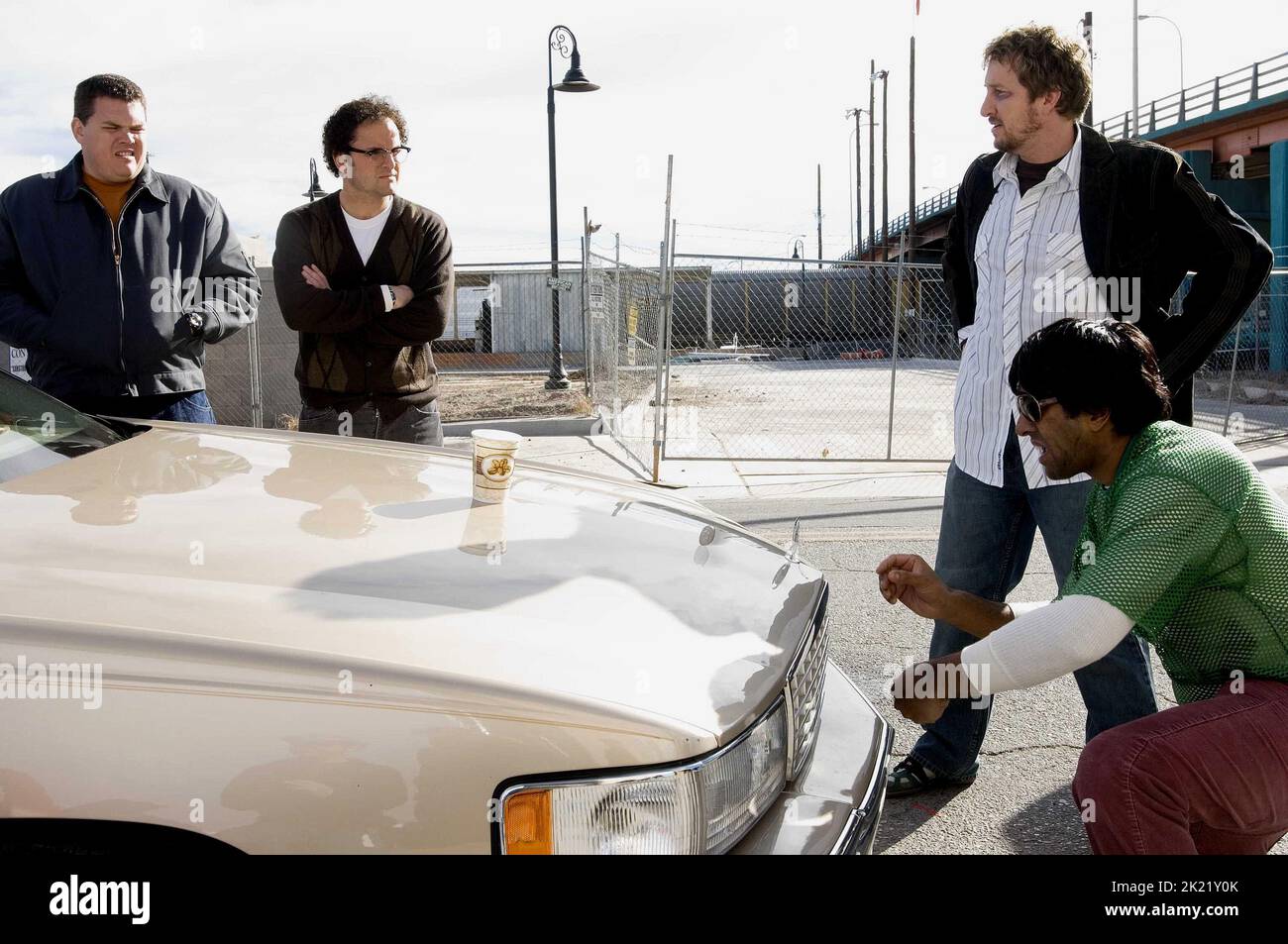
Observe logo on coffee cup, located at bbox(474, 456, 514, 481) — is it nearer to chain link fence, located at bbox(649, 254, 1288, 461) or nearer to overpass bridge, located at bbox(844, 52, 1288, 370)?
chain link fence, located at bbox(649, 254, 1288, 461)

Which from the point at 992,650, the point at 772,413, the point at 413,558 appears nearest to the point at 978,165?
the point at 992,650

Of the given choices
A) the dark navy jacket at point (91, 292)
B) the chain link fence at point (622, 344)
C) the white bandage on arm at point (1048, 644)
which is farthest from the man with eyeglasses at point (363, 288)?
the chain link fence at point (622, 344)

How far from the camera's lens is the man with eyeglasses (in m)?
3.93

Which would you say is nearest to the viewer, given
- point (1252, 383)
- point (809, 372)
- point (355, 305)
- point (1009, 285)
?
point (1009, 285)

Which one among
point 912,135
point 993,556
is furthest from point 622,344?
point 912,135

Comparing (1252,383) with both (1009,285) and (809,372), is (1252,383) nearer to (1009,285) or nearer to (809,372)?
(809,372)

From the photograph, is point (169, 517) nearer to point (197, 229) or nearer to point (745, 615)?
point (745, 615)

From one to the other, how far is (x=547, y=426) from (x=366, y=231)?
769 centimetres

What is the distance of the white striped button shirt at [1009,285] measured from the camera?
3119 millimetres

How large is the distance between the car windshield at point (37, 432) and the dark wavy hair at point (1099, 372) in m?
2.08

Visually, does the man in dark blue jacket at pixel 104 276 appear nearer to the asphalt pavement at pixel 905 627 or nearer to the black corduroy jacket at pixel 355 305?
the black corduroy jacket at pixel 355 305

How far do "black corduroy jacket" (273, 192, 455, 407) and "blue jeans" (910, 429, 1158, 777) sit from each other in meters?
1.90

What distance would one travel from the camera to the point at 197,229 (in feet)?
13.8

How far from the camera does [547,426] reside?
11.8 m
